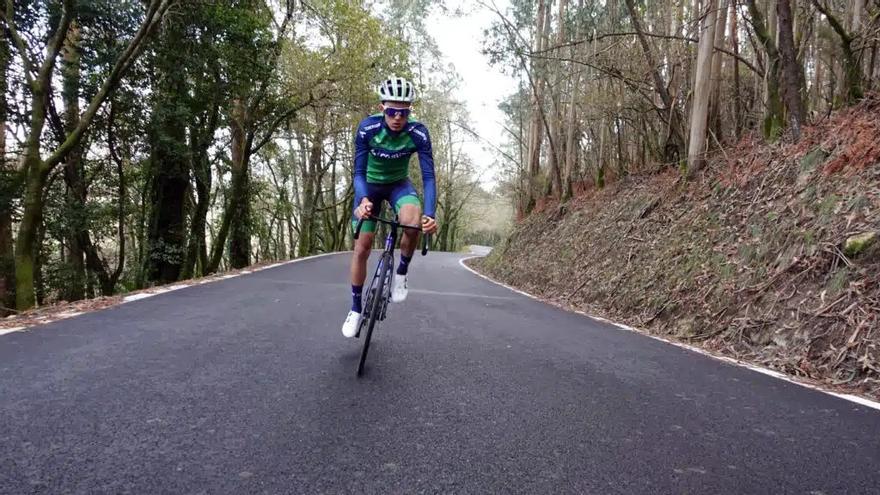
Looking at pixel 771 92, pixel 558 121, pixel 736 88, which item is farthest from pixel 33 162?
pixel 558 121

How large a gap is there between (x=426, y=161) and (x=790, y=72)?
688cm

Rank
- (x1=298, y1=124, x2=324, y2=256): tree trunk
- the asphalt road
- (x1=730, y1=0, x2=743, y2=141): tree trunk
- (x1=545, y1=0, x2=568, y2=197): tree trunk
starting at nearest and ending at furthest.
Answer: the asphalt road, (x1=730, y1=0, x2=743, y2=141): tree trunk, (x1=545, y1=0, x2=568, y2=197): tree trunk, (x1=298, y1=124, x2=324, y2=256): tree trunk

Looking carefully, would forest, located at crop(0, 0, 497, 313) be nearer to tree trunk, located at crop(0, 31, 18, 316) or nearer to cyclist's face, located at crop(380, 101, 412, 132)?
tree trunk, located at crop(0, 31, 18, 316)

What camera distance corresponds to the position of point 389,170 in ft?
13.9

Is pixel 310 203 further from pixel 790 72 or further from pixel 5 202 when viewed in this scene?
pixel 790 72

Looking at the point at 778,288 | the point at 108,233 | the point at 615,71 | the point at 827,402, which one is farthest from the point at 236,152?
the point at 827,402

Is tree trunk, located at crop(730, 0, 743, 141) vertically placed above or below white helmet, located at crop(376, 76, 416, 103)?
above

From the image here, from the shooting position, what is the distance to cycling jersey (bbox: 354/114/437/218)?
405cm

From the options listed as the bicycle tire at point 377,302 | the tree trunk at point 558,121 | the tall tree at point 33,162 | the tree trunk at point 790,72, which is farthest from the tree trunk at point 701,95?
the tall tree at point 33,162

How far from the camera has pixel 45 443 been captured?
7.37 feet

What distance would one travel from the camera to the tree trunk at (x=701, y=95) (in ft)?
29.9

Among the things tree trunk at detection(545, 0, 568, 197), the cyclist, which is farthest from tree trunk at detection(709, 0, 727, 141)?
the cyclist

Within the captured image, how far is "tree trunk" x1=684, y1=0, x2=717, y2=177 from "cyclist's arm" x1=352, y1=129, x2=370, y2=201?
737 cm

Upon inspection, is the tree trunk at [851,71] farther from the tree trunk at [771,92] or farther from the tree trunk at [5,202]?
the tree trunk at [5,202]
